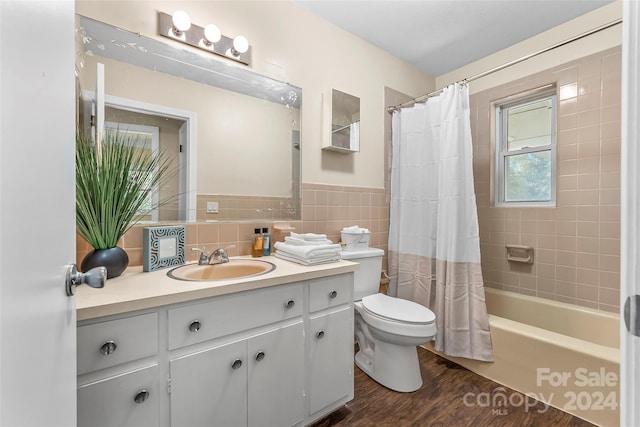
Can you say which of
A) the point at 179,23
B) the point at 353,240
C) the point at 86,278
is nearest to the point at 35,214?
the point at 86,278

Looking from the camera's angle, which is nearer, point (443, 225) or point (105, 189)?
point (105, 189)

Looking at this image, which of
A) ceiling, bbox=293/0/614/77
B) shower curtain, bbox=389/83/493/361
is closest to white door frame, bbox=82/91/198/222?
ceiling, bbox=293/0/614/77

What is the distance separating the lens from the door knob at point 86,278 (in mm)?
563

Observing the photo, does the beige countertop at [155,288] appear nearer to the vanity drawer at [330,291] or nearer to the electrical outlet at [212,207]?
the vanity drawer at [330,291]

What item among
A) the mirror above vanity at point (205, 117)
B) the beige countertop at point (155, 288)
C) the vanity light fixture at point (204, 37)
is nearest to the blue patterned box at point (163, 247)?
the beige countertop at point (155, 288)

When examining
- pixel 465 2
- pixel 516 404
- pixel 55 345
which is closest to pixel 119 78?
pixel 55 345

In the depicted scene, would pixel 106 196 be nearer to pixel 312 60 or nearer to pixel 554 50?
pixel 312 60

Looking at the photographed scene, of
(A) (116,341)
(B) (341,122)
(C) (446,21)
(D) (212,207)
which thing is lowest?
(A) (116,341)

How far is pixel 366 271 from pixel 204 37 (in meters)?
1.79

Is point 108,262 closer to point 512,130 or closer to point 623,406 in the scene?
point 623,406

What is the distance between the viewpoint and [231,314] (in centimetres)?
108

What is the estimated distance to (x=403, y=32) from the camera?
2.15 m

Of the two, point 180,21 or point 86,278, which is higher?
point 180,21

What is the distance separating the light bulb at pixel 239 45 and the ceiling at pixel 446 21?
0.58 meters
